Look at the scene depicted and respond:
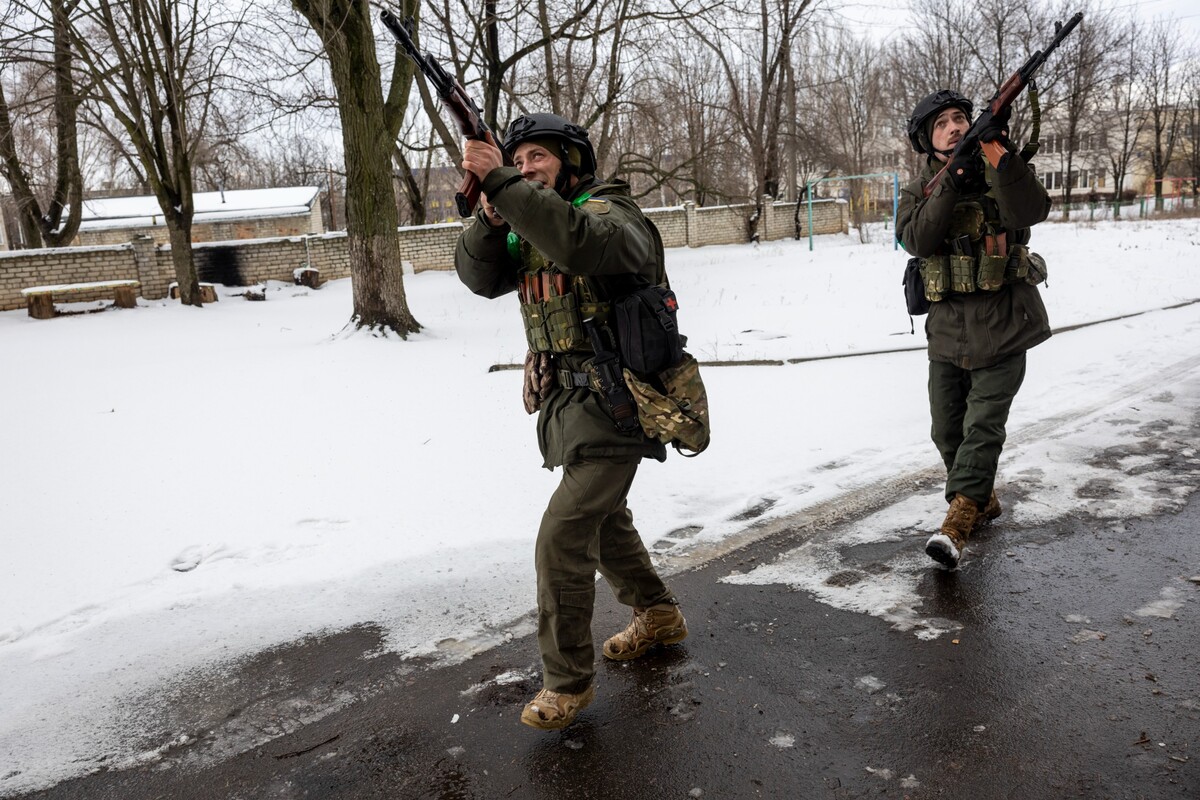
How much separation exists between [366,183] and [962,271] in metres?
8.85

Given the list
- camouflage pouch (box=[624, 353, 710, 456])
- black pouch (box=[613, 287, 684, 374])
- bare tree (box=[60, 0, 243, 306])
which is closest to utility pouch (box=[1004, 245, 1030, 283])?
camouflage pouch (box=[624, 353, 710, 456])

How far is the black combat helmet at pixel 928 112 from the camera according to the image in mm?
3850

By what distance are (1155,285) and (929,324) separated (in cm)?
1146

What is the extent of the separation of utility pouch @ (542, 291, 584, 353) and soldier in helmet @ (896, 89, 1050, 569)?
1.95 m

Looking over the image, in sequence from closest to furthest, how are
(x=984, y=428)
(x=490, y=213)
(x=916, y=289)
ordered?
(x=490, y=213) < (x=984, y=428) < (x=916, y=289)

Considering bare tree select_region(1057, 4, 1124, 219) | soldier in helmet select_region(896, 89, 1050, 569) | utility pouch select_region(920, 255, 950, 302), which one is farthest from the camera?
bare tree select_region(1057, 4, 1124, 219)

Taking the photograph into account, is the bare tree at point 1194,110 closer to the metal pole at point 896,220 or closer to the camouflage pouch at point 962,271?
the metal pole at point 896,220

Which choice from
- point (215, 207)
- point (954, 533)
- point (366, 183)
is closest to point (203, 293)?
point (366, 183)

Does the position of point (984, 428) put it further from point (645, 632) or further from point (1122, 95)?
point (1122, 95)

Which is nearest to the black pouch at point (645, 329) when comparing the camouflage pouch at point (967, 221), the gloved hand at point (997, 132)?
the gloved hand at point (997, 132)

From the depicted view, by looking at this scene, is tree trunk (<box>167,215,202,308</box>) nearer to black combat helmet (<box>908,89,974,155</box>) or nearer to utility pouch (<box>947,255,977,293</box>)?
black combat helmet (<box>908,89,974,155</box>)

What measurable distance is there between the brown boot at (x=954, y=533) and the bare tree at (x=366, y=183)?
8388mm

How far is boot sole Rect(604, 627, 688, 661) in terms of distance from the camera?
314cm

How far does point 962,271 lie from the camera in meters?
3.91
